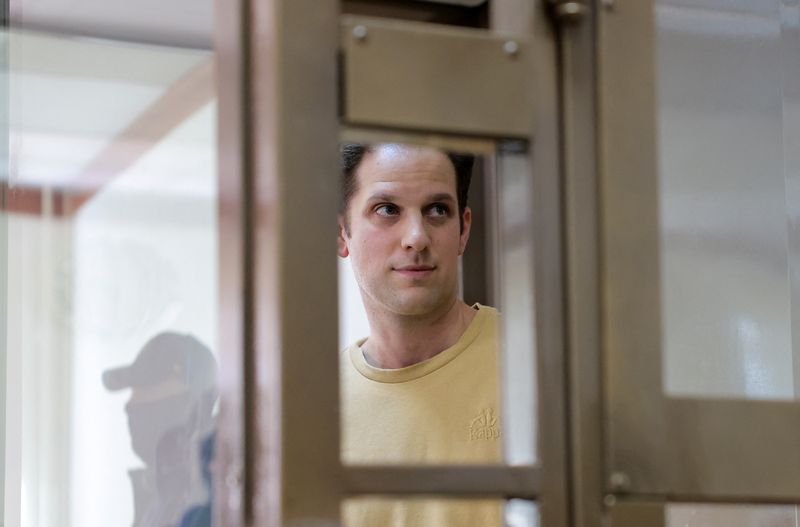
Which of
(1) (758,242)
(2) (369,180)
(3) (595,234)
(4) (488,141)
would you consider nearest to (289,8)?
(4) (488,141)

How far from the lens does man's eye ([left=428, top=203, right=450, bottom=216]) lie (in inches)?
64.4

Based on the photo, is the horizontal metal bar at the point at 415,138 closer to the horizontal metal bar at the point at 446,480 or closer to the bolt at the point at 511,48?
the bolt at the point at 511,48

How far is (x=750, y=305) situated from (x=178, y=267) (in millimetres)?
507

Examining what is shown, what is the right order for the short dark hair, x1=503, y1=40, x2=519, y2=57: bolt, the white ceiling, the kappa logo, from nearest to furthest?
1. x1=503, y1=40, x2=519, y2=57: bolt
2. the white ceiling
3. the kappa logo
4. the short dark hair

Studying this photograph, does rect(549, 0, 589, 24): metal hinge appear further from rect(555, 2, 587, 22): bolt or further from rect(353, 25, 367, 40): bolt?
rect(353, 25, 367, 40): bolt

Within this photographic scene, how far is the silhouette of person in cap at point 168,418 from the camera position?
1043mm

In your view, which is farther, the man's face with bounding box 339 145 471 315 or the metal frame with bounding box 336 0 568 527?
the man's face with bounding box 339 145 471 315

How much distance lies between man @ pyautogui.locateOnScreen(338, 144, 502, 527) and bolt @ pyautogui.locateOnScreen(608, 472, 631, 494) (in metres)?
0.57

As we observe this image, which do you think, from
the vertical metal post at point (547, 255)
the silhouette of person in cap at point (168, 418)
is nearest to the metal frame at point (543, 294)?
the vertical metal post at point (547, 255)

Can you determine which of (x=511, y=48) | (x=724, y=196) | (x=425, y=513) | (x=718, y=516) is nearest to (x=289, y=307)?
(x=511, y=48)

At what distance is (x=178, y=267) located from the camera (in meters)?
1.16

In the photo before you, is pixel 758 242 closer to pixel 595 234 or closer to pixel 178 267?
pixel 595 234

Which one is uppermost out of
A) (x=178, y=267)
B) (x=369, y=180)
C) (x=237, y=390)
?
(x=369, y=180)

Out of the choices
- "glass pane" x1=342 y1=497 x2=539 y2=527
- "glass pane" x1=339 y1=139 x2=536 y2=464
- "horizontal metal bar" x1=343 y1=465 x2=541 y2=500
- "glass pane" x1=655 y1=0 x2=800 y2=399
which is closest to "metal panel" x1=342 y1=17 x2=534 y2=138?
"glass pane" x1=655 y1=0 x2=800 y2=399
